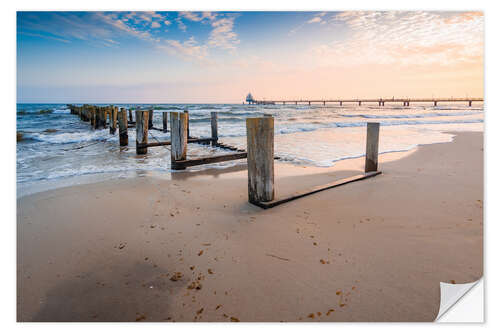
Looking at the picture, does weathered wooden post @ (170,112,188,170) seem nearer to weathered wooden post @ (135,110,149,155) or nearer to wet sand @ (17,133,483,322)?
wet sand @ (17,133,483,322)

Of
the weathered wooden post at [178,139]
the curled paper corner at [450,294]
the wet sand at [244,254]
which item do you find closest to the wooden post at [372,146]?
the wet sand at [244,254]

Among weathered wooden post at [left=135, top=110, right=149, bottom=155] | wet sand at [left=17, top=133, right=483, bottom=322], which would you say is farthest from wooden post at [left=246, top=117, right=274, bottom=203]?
weathered wooden post at [left=135, top=110, right=149, bottom=155]

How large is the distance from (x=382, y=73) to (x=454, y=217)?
309 cm

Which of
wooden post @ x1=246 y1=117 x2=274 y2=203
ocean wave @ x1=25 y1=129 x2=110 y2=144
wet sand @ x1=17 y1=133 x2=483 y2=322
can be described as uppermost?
ocean wave @ x1=25 y1=129 x2=110 y2=144

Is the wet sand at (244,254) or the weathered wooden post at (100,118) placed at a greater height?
the weathered wooden post at (100,118)

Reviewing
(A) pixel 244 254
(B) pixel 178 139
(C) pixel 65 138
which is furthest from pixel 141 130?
(C) pixel 65 138

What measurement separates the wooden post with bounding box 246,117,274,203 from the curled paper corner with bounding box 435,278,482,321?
1.61 m

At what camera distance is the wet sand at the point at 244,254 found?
4.86 ft

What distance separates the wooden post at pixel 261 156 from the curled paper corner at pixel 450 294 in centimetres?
161

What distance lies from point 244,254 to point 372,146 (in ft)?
10.0

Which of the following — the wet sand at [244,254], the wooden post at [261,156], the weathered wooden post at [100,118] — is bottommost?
the wet sand at [244,254]

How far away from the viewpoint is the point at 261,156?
8.82ft

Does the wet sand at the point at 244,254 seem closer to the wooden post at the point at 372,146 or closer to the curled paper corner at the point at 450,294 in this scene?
the curled paper corner at the point at 450,294

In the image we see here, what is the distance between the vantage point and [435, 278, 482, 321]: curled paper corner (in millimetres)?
1520
